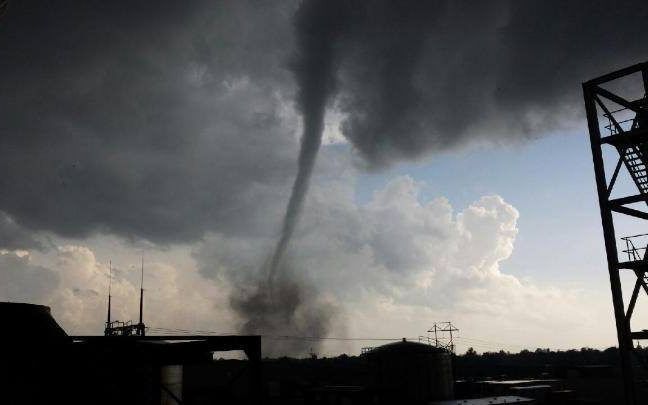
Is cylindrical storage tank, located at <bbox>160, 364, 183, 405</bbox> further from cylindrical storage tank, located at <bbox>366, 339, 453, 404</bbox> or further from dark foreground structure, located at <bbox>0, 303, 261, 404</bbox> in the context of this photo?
cylindrical storage tank, located at <bbox>366, 339, 453, 404</bbox>

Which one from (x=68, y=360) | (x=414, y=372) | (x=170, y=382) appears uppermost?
(x=68, y=360)

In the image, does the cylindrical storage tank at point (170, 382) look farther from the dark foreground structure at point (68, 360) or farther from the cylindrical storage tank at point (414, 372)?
the cylindrical storage tank at point (414, 372)

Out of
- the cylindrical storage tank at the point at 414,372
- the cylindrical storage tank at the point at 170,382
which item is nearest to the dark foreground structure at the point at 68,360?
the cylindrical storage tank at the point at 170,382

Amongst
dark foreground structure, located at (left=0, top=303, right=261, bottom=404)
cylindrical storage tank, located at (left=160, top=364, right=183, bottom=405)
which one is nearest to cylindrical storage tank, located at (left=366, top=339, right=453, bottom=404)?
cylindrical storage tank, located at (left=160, top=364, right=183, bottom=405)

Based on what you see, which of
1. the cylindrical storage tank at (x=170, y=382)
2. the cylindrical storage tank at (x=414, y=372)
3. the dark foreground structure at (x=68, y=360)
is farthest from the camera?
the cylindrical storage tank at (x=414, y=372)

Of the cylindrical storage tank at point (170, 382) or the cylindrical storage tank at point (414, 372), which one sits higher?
the cylindrical storage tank at point (170, 382)

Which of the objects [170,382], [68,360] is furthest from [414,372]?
[68,360]

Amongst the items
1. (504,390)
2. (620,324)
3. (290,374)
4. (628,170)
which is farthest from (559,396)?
(290,374)

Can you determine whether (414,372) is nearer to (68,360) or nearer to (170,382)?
(170,382)

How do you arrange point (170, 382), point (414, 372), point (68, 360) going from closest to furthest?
point (68, 360), point (170, 382), point (414, 372)
